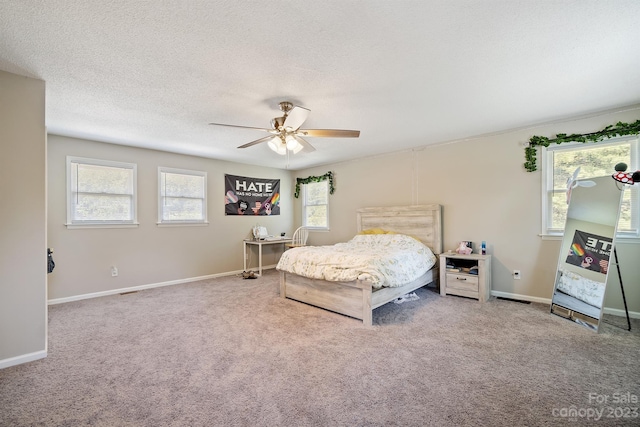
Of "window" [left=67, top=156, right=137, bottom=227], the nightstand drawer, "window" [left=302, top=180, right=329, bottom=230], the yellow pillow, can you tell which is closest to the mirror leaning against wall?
the nightstand drawer

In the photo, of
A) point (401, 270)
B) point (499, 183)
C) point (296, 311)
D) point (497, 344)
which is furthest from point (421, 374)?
point (499, 183)

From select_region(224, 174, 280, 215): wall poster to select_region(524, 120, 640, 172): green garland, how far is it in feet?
15.9

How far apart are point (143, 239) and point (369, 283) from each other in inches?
154

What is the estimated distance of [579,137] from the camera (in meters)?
3.49

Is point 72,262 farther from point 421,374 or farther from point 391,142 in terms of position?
point 391,142

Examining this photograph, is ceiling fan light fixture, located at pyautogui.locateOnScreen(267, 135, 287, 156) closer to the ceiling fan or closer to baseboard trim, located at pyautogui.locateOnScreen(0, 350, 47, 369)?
the ceiling fan

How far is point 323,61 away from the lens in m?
2.21

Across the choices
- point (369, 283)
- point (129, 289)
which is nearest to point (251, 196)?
point (129, 289)

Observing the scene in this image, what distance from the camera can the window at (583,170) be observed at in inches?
127

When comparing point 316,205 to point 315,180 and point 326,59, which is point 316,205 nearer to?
point 315,180

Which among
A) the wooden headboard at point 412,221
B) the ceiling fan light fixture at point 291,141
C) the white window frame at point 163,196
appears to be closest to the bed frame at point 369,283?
the wooden headboard at point 412,221

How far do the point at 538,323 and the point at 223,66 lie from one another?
4.02 m

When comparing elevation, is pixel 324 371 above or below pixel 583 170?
below

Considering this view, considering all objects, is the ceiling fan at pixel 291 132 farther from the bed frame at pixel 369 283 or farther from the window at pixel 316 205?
the window at pixel 316 205
